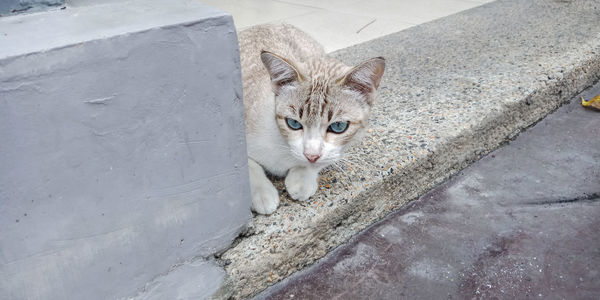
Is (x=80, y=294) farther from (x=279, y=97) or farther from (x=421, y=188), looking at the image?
(x=421, y=188)

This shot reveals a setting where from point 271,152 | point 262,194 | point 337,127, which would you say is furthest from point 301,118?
point 262,194

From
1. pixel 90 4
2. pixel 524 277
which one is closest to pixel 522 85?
pixel 524 277

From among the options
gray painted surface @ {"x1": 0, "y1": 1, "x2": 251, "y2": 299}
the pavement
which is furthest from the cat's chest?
the pavement

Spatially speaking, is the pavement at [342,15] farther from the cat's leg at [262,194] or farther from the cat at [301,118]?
the cat's leg at [262,194]

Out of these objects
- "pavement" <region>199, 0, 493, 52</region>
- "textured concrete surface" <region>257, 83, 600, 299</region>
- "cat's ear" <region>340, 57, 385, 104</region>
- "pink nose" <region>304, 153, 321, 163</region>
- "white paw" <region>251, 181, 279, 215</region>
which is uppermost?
"cat's ear" <region>340, 57, 385, 104</region>

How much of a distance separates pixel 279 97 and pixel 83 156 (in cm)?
93

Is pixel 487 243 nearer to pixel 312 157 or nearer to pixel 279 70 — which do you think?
pixel 312 157

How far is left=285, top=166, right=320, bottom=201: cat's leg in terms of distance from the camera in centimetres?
221

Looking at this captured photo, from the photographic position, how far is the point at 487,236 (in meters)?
2.32

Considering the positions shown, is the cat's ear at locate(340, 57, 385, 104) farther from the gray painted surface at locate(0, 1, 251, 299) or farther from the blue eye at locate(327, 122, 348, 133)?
the gray painted surface at locate(0, 1, 251, 299)

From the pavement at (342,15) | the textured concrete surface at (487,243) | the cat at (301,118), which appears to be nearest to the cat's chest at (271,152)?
the cat at (301,118)

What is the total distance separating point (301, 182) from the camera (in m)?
2.22

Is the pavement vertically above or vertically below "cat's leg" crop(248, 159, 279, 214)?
below

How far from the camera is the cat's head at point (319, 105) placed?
79.5 inches
